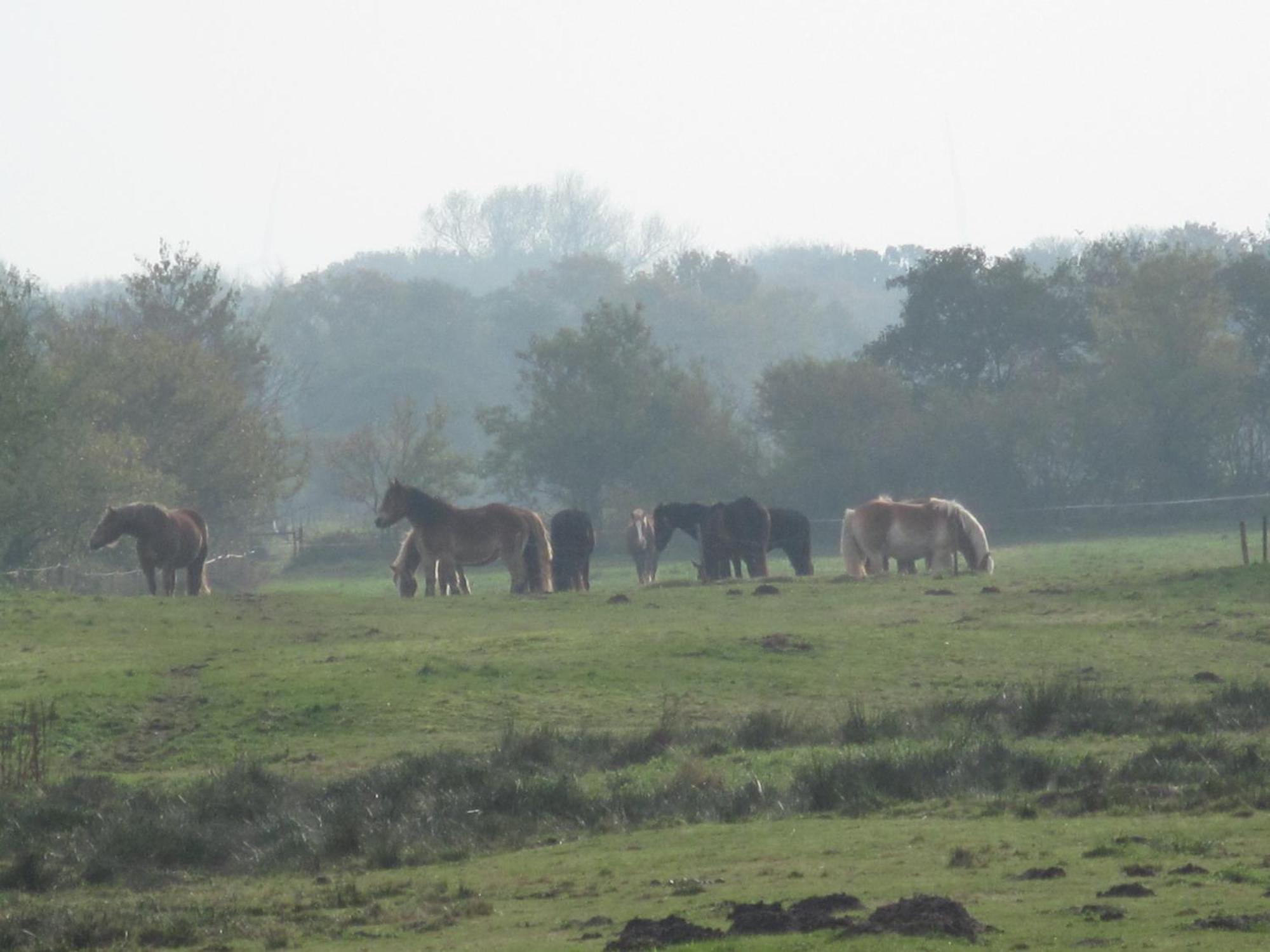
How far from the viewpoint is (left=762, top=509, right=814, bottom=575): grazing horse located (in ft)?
121

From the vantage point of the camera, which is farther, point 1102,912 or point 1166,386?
point 1166,386

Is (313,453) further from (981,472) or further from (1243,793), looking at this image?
(1243,793)

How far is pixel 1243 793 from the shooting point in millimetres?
10891

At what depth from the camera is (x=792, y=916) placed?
7875mm

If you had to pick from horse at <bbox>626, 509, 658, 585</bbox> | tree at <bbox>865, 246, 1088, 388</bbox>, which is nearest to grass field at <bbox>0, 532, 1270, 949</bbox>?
horse at <bbox>626, 509, 658, 585</bbox>

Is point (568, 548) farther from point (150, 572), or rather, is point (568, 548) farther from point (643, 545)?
point (150, 572)

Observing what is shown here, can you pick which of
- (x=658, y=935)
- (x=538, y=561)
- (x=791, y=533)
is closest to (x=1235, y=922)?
(x=658, y=935)

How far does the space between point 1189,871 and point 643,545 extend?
3048 cm

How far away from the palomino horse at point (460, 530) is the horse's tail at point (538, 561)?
0.30 metres

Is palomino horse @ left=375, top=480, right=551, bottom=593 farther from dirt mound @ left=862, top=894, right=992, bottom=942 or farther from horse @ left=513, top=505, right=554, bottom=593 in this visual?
dirt mound @ left=862, top=894, right=992, bottom=942

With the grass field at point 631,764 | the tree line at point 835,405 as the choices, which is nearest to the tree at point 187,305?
the tree line at point 835,405

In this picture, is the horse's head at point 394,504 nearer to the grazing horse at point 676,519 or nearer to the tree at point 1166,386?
the grazing horse at point 676,519

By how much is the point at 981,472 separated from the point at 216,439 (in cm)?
2701

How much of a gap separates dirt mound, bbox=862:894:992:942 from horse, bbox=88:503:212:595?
2402 centimetres
